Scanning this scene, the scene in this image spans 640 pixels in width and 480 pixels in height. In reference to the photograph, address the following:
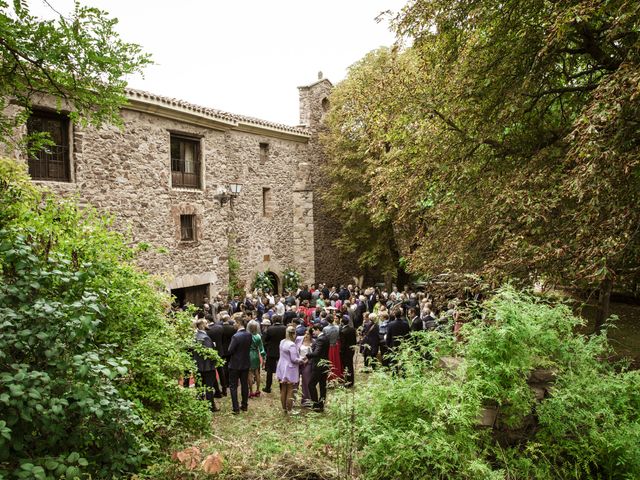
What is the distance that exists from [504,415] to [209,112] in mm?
14679

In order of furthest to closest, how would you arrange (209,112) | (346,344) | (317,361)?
1. (209,112)
2. (346,344)
3. (317,361)

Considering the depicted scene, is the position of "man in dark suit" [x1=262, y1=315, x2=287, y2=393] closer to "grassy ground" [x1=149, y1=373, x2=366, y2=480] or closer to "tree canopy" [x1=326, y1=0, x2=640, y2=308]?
"tree canopy" [x1=326, y1=0, x2=640, y2=308]

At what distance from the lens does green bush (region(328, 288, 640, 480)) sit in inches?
151

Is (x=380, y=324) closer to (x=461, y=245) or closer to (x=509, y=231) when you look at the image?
(x=461, y=245)

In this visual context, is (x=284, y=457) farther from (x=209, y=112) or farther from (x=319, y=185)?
(x=319, y=185)

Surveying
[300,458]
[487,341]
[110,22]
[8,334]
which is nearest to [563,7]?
[487,341]

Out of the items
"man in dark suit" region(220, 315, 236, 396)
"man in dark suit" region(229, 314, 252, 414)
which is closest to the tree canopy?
"man in dark suit" region(229, 314, 252, 414)

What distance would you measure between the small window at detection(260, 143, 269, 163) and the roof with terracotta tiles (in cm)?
84

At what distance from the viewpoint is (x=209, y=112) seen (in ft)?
53.9

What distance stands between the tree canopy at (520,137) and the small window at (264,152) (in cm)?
1054

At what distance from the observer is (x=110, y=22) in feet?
15.9

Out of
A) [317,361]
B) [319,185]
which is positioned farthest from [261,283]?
[317,361]

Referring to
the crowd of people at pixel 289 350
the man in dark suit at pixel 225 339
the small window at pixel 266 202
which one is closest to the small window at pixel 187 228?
the crowd of people at pixel 289 350

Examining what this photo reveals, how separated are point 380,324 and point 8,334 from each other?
9.61m
